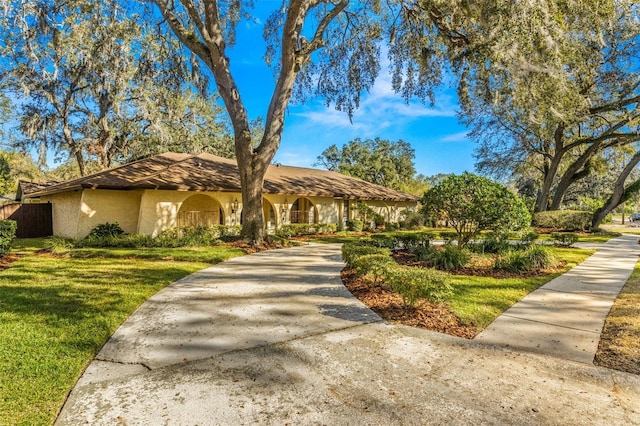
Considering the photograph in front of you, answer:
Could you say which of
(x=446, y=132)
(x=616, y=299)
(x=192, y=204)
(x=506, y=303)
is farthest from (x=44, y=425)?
(x=446, y=132)

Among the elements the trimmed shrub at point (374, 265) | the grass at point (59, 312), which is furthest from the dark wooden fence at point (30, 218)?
the trimmed shrub at point (374, 265)

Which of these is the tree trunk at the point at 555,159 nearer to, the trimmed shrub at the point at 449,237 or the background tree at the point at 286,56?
the trimmed shrub at the point at 449,237

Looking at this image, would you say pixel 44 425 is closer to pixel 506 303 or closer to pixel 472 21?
pixel 506 303

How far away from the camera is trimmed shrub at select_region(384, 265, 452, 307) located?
454cm

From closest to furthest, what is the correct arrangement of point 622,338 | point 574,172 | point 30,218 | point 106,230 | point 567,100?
point 622,338 → point 567,100 → point 106,230 → point 30,218 → point 574,172

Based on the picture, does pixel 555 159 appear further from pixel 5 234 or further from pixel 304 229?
pixel 5 234

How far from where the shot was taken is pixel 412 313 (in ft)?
15.4

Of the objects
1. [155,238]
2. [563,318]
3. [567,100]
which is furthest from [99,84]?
[563,318]

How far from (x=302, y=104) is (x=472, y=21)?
7055 millimetres

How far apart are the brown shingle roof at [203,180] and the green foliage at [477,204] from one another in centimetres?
952

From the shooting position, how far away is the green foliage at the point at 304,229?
1627 cm

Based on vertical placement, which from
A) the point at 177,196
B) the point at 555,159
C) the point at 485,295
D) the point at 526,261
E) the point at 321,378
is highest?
the point at 555,159

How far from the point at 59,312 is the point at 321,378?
4010 mm

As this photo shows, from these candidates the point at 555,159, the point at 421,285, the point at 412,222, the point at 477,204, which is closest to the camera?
the point at 421,285
